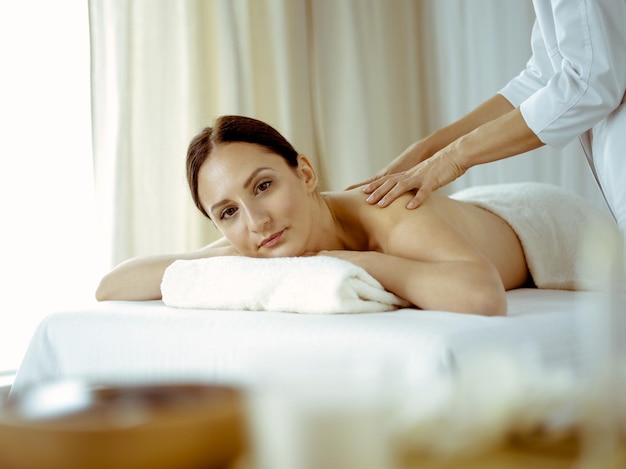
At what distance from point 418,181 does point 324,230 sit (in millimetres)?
255

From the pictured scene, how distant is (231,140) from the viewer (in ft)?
5.90

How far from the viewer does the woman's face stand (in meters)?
1.73

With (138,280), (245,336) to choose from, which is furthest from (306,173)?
(245,336)

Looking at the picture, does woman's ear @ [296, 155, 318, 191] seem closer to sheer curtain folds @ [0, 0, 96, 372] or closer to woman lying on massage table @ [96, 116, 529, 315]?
woman lying on massage table @ [96, 116, 529, 315]

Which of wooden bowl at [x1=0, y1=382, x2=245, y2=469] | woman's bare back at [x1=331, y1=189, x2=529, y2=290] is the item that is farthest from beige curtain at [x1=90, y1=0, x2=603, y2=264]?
wooden bowl at [x1=0, y1=382, x2=245, y2=469]

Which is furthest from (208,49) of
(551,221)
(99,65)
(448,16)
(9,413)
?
(9,413)

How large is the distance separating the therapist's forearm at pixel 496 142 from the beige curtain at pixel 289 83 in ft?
4.77

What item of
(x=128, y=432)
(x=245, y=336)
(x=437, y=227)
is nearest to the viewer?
(x=128, y=432)

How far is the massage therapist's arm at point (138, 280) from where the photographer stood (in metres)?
1.94

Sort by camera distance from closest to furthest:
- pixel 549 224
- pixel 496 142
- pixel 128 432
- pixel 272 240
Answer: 1. pixel 128 432
2. pixel 272 240
3. pixel 496 142
4. pixel 549 224

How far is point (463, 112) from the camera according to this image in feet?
12.5

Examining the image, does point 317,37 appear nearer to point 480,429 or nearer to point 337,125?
point 337,125

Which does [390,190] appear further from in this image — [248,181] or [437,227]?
[248,181]

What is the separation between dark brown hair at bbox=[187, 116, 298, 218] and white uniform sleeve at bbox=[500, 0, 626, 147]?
0.58 m
